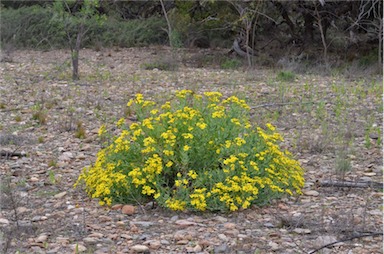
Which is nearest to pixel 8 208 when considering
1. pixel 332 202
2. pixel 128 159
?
pixel 128 159

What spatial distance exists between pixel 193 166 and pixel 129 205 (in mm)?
544

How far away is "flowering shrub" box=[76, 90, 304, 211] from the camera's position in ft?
14.3

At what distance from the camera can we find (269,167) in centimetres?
468

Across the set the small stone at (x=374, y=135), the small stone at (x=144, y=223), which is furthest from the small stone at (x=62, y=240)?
the small stone at (x=374, y=135)

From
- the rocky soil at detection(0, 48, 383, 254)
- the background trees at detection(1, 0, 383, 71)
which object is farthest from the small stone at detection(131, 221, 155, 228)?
the background trees at detection(1, 0, 383, 71)

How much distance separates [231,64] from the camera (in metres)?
13.4

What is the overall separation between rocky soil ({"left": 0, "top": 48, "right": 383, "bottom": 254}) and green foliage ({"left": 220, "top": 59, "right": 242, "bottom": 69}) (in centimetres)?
389

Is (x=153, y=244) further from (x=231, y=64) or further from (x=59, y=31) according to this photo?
(x=59, y=31)

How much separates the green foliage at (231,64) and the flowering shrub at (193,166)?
8377mm

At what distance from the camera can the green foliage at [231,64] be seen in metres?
13.2

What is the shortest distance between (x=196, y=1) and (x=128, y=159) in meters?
10.5

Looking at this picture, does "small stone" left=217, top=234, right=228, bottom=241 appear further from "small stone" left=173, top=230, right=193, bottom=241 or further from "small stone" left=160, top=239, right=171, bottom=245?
"small stone" left=160, top=239, right=171, bottom=245

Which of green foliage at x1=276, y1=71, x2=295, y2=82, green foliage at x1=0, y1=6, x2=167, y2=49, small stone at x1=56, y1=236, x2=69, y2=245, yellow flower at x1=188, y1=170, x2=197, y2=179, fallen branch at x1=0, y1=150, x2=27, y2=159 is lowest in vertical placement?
small stone at x1=56, y1=236, x2=69, y2=245

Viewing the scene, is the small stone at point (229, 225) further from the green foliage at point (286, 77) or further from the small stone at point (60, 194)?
the green foliage at point (286, 77)
